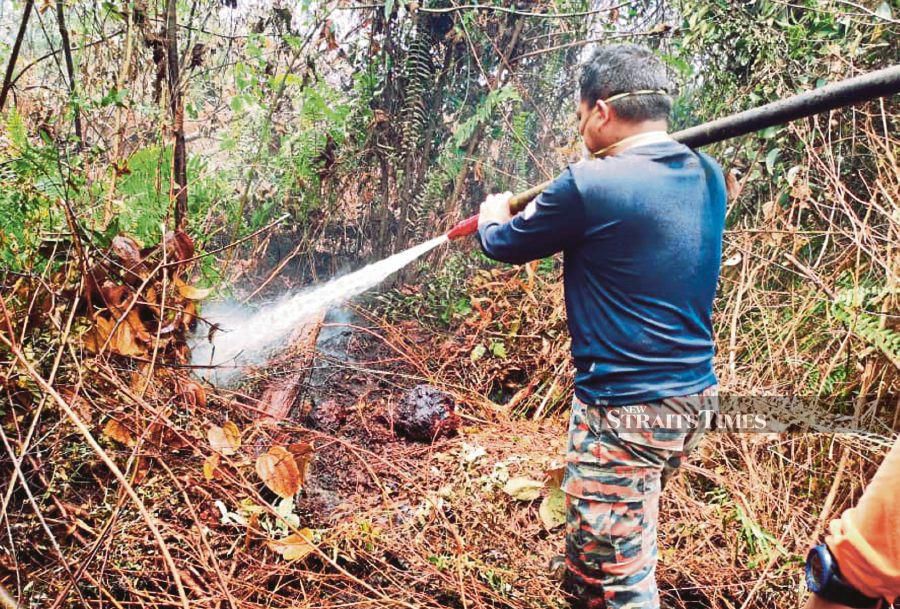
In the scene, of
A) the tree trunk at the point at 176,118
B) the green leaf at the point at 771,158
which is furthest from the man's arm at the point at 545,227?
the green leaf at the point at 771,158

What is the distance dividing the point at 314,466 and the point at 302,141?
335 cm

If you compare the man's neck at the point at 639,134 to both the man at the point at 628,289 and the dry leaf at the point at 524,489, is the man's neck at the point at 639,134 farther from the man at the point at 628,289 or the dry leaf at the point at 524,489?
the dry leaf at the point at 524,489

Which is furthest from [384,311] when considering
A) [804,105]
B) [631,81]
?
[804,105]

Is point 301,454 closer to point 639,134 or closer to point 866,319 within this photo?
point 639,134

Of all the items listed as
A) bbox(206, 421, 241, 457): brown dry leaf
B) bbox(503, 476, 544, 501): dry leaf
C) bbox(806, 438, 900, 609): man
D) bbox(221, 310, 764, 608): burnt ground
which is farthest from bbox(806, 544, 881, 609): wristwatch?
bbox(206, 421, 241, 457): brown dry leaf

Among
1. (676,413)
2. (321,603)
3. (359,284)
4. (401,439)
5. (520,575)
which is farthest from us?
(359,284)

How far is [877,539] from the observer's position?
3.06ft

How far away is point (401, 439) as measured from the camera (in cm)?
348

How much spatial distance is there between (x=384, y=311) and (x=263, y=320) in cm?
108

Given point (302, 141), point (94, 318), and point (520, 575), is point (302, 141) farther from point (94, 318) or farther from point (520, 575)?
→ point (520, 575)

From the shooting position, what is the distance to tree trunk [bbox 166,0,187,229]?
2.97m

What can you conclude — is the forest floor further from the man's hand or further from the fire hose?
the fire hose

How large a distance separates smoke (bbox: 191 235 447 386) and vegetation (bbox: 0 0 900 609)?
0.21m

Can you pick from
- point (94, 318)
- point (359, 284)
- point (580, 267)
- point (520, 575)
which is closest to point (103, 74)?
point (94, 318)
